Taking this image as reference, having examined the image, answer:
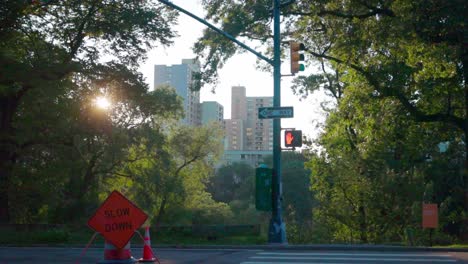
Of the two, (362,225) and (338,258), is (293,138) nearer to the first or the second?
(338,258)

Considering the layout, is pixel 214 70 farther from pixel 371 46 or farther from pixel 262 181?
pixel 262 181

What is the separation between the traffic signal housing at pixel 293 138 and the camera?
62.5ft

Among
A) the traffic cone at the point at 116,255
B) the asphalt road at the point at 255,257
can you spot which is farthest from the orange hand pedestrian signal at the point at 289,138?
the traffic cone at the point at 116,255

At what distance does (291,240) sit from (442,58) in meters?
11.6

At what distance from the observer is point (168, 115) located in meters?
51.8

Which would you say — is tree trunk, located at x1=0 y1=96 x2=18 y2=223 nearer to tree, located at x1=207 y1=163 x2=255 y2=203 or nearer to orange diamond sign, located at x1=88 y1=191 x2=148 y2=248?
orange diamond sign, located at x1=88 y1=191 x2=148 y2=248

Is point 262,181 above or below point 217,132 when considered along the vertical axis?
below

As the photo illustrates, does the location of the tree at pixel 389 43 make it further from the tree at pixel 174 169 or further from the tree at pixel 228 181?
the tree at pixel 228 181

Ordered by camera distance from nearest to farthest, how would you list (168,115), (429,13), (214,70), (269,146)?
(429,13) < (214,70) < (168,115) < (269,146)

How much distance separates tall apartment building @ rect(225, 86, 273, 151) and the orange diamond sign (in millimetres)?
144283

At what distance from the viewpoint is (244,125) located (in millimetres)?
168000

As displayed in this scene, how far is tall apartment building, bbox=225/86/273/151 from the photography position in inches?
6260

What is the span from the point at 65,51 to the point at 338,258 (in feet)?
62.8

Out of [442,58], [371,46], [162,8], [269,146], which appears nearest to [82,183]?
[162,8]
